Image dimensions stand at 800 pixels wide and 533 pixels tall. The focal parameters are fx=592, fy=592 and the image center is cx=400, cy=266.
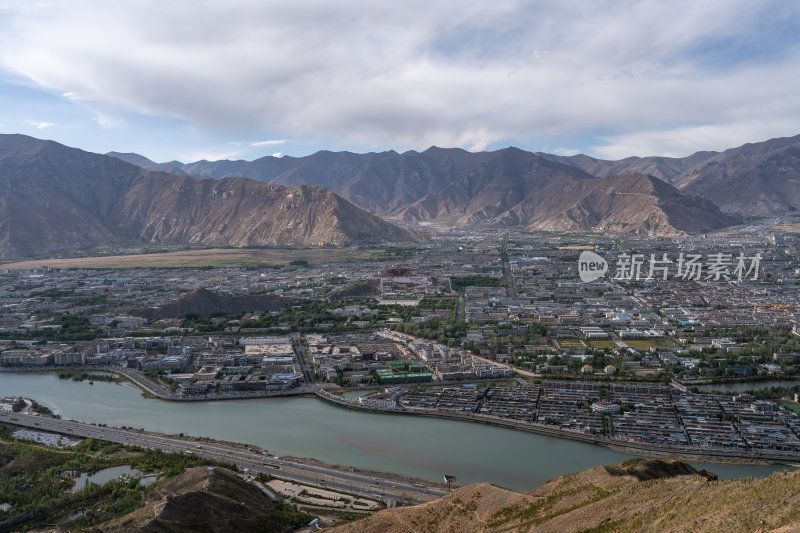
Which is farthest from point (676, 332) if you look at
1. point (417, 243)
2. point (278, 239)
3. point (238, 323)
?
point (278, 239)

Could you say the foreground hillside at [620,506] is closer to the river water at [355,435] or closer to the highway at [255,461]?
the highway at [255,461]

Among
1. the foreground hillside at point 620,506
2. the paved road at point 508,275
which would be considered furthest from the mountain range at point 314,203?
the foreground hillside at point 620,506

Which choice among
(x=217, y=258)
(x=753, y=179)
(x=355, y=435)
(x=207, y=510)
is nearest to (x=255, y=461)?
(x=355, y=435)

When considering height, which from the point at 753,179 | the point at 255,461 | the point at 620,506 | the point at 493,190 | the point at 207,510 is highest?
the point at 753,179

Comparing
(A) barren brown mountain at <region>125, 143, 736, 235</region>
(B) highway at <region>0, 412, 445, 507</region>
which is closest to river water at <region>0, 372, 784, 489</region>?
(B) highway at <region>0, 412, 445, 507</region>

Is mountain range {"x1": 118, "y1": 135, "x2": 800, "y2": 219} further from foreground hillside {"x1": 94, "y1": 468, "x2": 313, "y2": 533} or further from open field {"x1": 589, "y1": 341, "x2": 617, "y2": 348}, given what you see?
foreground hillside {"x1": 94, "y1": 468, "x2": 313, "y2": 533}

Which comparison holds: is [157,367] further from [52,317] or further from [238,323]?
[52,317]

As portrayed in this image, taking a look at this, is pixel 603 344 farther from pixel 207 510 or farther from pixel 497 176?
pixel 497 176
